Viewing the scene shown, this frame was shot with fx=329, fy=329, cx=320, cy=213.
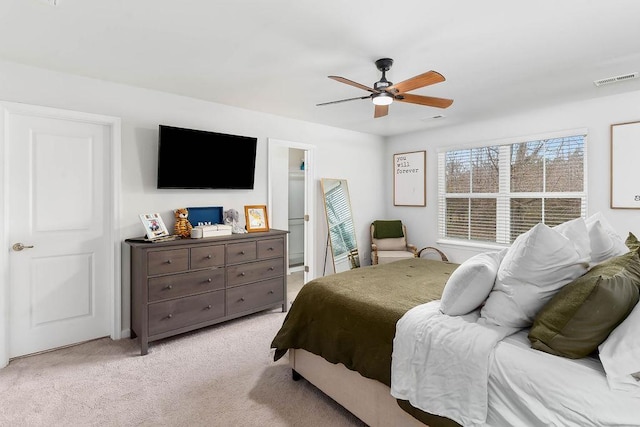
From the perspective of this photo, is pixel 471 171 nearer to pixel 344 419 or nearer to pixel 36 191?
pixel 344 419

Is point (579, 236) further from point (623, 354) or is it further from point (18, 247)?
point (18, 247)

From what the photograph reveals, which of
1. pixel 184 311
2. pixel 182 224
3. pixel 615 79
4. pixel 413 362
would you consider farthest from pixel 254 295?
pixel 615 79

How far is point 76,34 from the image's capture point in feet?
7.47

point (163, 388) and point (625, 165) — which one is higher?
point (625, 165)

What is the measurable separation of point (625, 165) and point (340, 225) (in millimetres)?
3388

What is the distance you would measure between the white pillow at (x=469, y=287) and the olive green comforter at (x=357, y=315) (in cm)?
25

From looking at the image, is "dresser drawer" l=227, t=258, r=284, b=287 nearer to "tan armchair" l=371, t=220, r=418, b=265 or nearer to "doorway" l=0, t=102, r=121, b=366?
"doorway" l=0, t=102, r=121, b=366

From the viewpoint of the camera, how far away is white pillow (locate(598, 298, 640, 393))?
3.58 ft

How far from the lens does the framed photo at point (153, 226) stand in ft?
10.2

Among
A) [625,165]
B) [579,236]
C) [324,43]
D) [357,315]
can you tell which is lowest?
[357,315]

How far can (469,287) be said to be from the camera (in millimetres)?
1609

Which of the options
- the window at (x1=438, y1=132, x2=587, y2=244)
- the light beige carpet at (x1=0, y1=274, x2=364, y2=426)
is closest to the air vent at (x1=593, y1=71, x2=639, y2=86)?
the window at (x1=438, y1=132, x2=587, y2=244)

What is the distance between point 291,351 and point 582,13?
9.52 feet

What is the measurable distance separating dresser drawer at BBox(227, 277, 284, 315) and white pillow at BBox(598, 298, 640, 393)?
2.98 meters
